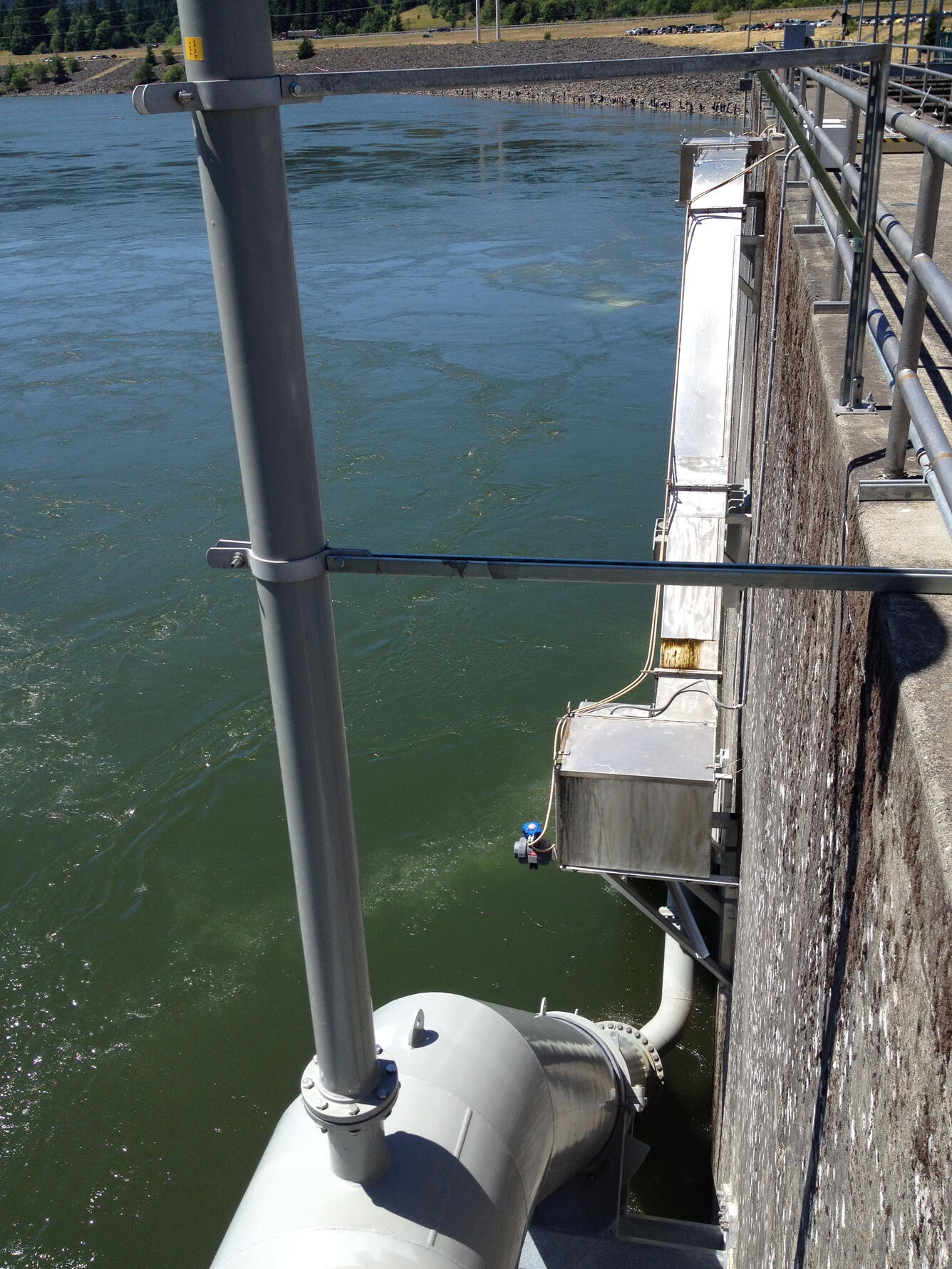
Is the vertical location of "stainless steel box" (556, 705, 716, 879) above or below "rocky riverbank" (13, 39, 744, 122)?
below

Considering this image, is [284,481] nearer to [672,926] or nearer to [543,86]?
[672,926]

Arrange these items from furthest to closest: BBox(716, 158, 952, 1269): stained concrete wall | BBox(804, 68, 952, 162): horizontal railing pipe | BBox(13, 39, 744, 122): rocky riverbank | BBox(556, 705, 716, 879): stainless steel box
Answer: BBox(13, 39, 744, 122): rocky riverbank → BBox(556, 705, 716, 879): stainless steel box → BBox(804, 68, 952, 162): horizontal railing pipe → BBox(716, 158, 952, 1269): stained concrete wall

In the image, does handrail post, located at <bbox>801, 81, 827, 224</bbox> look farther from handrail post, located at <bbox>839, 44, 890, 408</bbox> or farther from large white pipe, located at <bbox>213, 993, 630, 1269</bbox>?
large white pipe, located at <bbox>213, 993, 630, 1269</bbox>

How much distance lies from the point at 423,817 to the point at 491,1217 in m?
6.61

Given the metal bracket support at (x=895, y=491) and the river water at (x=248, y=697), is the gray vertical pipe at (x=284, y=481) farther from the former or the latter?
the river water at (x=248, y=697)

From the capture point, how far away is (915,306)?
7.29 ft

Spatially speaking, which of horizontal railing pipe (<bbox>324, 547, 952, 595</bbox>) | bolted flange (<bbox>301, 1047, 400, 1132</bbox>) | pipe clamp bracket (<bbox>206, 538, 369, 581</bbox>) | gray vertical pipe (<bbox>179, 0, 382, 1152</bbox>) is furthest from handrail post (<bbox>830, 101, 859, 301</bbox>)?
bolted flange (<bbox>301, 1047, 400, 1132</bbox>)

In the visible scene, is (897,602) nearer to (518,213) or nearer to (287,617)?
(287,617)

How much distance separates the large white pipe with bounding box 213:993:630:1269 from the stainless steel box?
1178 mm

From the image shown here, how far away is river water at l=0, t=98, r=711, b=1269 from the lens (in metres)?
7.63

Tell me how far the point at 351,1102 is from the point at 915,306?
219 centimetres

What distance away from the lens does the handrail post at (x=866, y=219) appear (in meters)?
2.27

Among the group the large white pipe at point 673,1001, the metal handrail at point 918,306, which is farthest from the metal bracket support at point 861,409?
the large white pipe at point 673,1001

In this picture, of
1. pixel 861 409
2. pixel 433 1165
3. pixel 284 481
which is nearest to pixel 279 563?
pixel 284 481
